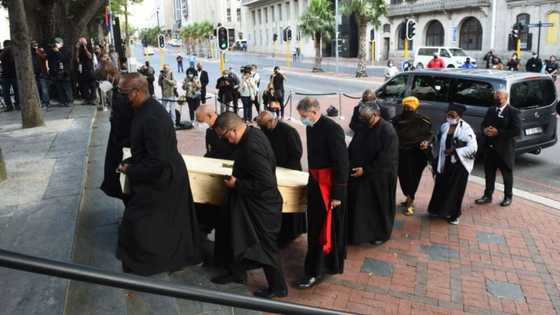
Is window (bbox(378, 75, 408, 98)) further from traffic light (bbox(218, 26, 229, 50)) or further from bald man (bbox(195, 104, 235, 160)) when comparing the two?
bald man (bbox(195, 104, 235, 160))

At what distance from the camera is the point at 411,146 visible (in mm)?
7027

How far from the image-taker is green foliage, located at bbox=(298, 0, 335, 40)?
4106cm

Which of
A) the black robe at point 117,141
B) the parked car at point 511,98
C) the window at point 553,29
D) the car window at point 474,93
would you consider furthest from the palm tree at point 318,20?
the black robe at point 117,141

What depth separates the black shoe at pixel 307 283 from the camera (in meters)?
5.04

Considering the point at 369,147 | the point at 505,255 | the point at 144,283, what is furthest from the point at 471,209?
the point at 144,283

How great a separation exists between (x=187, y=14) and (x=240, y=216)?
153 meters

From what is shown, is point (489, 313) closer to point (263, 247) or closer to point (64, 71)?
point (263, 247)

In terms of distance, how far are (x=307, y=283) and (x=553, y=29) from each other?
118ft

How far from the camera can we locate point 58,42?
603 inches

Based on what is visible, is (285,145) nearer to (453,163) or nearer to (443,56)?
(453,163)

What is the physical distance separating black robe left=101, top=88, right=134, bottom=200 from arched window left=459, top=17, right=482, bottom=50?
40.9 m

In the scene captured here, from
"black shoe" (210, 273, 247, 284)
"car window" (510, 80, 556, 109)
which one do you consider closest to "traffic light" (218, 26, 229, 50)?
"car window" (510, 80, 556, 109)

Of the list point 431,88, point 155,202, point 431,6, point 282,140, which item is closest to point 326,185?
point 282,140

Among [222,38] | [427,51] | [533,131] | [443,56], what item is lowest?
[533,131]
